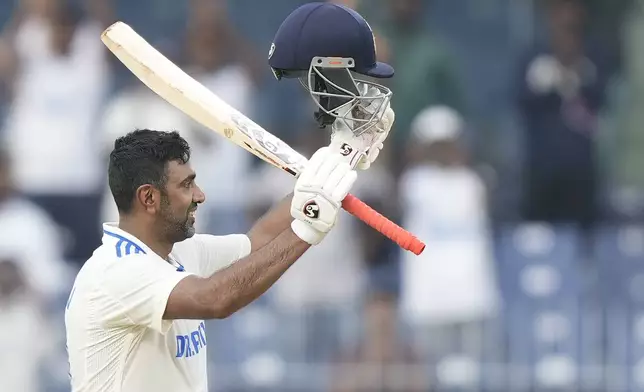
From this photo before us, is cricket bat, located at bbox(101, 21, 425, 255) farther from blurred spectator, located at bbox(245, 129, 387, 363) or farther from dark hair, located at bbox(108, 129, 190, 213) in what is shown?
blurred spectator, located at bbox(245, 129, 387, 363)

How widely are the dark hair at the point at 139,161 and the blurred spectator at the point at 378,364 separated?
358 cm

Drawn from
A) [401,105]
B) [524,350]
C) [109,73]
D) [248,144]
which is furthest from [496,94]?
[248,144]

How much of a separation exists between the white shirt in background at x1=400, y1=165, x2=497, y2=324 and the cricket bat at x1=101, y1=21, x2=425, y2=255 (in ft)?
11.8

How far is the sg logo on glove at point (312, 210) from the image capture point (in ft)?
12.1

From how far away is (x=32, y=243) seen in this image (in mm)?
7766

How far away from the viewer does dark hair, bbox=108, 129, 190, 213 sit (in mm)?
4125

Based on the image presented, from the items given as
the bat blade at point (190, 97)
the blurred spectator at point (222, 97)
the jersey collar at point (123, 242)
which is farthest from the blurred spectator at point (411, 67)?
the jersey collar at point (123, 242)

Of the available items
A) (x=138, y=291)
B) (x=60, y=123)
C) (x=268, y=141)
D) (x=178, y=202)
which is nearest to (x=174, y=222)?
(x=178, y=202)

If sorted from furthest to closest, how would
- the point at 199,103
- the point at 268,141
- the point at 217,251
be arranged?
the point at 217,251, the point at 199,103, the point at 268,141

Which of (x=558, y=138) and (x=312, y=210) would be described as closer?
(x=312, y=210)

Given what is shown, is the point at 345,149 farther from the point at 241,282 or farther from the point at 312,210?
the point at 241,282

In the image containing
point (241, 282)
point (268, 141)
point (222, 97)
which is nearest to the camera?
point (241, 282)

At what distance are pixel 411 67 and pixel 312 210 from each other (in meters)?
4.50

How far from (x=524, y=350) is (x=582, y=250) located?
2.19ft
